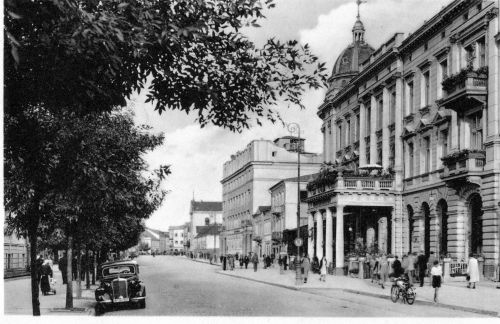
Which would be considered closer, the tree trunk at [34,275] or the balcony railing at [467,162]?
the tree trunk at [34,275]

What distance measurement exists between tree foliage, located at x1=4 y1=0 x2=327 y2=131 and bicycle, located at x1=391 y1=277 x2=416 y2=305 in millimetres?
13130

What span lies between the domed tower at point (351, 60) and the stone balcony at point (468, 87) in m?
27.9

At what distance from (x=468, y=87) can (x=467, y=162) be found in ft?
11.3

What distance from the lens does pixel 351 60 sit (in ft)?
206

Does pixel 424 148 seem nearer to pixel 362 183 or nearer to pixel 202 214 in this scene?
pixel 362 183

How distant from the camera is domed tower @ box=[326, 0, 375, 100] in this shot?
61594 mm

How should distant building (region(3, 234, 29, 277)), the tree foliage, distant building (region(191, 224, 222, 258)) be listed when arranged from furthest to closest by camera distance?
distant building (region(191, 224, 222, 258)), distant building (region(3, 234, 29, 277)), the tree foliage

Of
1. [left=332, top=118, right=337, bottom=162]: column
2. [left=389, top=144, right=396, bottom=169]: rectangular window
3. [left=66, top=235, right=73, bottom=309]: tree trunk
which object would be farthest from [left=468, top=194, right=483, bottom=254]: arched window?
[left=332, top=118, right=337, bottom=162]: column

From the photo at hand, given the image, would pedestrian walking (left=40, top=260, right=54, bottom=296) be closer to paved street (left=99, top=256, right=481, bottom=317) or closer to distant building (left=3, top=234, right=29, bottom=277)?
paved street (left=99, top=256, right=481, bottom=317)

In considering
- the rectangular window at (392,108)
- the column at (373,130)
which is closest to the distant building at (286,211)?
the column at (373,130)

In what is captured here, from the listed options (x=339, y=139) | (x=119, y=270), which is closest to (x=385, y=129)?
(x=339, y=139)

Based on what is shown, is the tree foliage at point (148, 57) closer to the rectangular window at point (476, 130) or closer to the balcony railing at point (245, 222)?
the rectangular window at point (476, 130)

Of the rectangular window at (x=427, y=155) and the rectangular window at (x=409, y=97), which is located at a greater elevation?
the rectangular window at (x=409, y=97)

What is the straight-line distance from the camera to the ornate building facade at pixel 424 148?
3212cm
